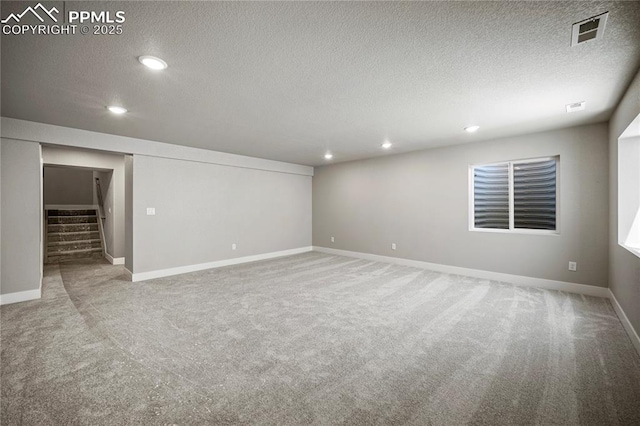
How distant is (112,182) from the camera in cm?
627

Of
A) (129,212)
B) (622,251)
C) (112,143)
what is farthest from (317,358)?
(112,143)

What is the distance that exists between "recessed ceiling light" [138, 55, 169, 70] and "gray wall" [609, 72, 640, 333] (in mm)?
3977

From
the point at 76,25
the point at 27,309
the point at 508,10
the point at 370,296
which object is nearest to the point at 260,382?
the point at 370,296

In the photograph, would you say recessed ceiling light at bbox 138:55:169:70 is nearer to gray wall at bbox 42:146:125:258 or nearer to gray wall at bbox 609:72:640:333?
gray wall at bbox 609:72:640:333

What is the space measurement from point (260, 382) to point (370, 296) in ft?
7.24

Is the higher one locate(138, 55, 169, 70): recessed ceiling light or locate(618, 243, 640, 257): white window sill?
locate(138, 55, 169, 70): recessed ceiling light

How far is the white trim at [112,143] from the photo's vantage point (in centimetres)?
356

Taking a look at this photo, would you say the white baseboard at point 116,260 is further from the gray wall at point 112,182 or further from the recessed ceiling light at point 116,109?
the recessed ceiling light at point 116,109

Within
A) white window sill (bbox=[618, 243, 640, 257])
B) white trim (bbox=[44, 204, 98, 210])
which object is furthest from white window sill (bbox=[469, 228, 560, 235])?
white trim (bbox=[44, 204, 98, 210])

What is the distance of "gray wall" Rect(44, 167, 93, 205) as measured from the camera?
893 cm

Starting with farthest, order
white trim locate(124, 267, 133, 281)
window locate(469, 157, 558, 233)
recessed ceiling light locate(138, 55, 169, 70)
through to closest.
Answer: white trim locate(124, 267, 133, 281)
window locate(469, 157, 558, 233)
recessed ceiling light locate(138, 55, 169, 70)

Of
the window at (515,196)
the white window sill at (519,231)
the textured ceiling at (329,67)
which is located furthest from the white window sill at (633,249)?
the textured ceiling at (329,67)

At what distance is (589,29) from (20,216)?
6.25 m

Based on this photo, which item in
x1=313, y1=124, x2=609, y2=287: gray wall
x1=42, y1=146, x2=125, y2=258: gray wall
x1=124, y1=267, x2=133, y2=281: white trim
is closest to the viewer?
x1=313, y1=124, x2=609, y2=287: gray wall
